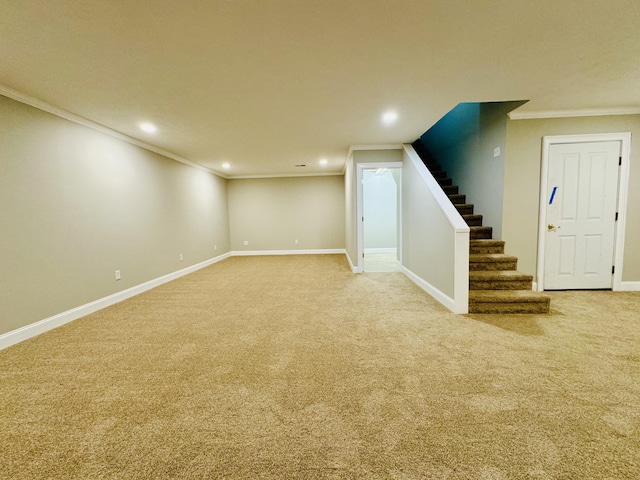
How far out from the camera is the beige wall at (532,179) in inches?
135

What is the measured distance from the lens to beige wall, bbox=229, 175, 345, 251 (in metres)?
7.72

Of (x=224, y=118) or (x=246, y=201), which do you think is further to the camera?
(x=246, y=201)

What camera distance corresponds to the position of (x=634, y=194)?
349 cm

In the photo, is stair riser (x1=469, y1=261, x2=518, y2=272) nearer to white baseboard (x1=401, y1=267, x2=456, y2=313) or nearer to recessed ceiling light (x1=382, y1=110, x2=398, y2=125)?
white baseboard (x1=401, y1=267, x2=456, y2=313)

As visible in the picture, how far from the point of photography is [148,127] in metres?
3.57

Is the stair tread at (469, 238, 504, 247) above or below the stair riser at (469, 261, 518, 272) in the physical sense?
above

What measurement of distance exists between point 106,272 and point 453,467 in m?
4.23

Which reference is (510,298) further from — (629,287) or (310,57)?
(310,57)

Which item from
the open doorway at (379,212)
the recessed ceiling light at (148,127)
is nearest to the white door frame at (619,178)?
the open doorway at (379,212)

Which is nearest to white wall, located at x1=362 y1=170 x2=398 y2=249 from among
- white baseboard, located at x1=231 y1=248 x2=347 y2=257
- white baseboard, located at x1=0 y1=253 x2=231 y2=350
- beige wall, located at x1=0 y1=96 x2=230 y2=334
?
white baseboard, located at x1=231 y1=248 x2=347 y2=257

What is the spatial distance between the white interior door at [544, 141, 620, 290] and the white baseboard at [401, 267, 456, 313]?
1595 millimetres

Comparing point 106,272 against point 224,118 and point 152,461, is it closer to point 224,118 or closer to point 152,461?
point 224,118

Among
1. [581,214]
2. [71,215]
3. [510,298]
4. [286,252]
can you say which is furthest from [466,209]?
[71,215]

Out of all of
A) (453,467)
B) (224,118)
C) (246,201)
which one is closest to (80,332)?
(224,118)
